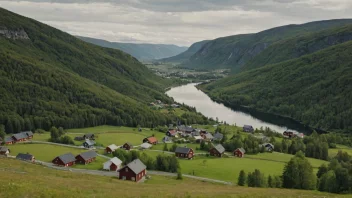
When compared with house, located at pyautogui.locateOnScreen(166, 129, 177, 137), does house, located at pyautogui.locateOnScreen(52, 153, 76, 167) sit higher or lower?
lower

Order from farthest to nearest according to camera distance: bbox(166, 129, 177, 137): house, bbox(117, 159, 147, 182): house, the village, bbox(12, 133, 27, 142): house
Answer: bbox(166, 129, 177, 137): house → bbox(12, 133, 27, 142): house → the village → bbox(117, 159, 147, 182): house

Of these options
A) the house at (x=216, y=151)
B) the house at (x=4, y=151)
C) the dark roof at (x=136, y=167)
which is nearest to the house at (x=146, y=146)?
the house at (x=216, y=151)

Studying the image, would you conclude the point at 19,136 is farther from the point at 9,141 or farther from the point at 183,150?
the point at 183,150

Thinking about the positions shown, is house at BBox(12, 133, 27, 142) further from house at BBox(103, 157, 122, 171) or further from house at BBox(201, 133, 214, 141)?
house at BBox(201, 133, 214, 141)

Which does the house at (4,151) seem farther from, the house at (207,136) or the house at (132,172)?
the house at (207,136)

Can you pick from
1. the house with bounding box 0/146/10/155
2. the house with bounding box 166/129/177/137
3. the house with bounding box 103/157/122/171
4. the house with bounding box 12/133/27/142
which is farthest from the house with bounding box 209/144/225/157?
the house with bounding box 12/133/27/142

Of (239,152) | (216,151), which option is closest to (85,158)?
(216,151)

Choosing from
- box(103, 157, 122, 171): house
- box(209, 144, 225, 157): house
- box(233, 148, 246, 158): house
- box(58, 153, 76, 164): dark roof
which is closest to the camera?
box(103, 157, 122, 171): house

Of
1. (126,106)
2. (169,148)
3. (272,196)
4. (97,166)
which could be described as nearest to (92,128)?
(126,106)

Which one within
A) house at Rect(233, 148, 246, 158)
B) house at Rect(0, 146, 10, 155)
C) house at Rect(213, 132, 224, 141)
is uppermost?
house at Rect(213, 132, 224, 141)
